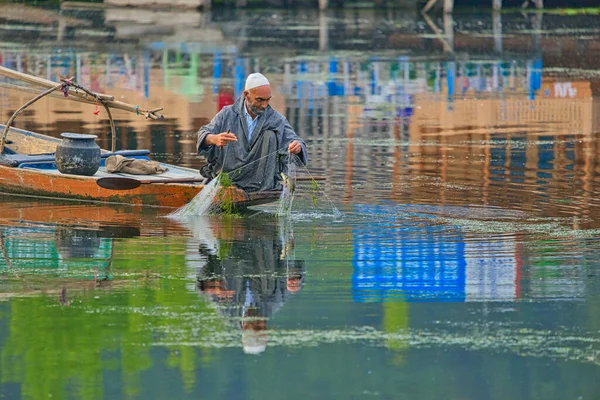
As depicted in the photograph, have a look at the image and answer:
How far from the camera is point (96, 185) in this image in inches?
485

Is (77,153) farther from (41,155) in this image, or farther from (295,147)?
(295,147)

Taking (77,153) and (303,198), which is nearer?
(77,153)

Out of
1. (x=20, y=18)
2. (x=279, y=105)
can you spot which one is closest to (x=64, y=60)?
(x=279, y=105)

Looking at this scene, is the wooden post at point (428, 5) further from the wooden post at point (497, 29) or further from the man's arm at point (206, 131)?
the man's arm at point (206, 131)

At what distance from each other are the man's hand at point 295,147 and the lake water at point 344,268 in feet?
1.98

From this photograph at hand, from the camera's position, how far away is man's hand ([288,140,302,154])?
1122 centimetres

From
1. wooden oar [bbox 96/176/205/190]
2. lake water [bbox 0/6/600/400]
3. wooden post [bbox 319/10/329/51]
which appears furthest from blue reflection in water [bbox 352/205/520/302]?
wooden post [bbox 319/10/329/51]

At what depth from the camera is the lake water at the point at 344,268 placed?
7008 mm

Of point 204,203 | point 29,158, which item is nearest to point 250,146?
point 204,203

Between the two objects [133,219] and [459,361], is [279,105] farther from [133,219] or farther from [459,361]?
[459,361]

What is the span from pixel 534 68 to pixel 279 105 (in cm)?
755

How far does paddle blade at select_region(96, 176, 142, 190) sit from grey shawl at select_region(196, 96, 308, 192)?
751 mm

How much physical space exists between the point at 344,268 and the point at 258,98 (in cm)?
250

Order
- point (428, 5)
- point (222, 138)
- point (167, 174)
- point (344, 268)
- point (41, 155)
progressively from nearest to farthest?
1. point (344, 268)
2. point (222, 138)
3. point (167, 174)
4. point (41, 155)
5. point (428, 5)
